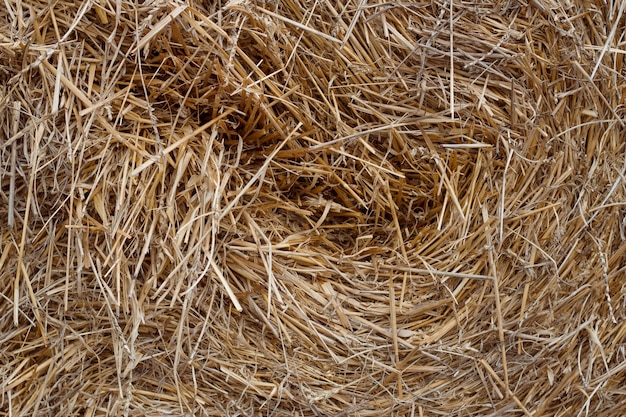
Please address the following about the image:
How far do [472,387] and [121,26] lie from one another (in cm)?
97

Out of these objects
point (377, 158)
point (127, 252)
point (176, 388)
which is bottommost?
point (176, 388)

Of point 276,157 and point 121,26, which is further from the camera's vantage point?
point 276,157

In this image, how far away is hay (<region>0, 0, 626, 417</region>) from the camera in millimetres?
1169

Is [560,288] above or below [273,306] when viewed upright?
below

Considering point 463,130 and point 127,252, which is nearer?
point 127,252

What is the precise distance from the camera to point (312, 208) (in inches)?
53.0

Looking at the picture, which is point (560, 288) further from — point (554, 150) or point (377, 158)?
point (377, 158)

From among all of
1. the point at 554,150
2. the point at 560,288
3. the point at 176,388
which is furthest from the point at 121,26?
the point at 560,288

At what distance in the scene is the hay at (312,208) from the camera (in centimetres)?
117

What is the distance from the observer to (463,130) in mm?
1312

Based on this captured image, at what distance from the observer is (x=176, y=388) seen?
3.92ft

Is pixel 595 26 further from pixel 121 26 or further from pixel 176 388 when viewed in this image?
pixel 176 388

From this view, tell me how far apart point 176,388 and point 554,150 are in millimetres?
880

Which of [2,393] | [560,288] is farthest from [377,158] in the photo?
[2,393]
